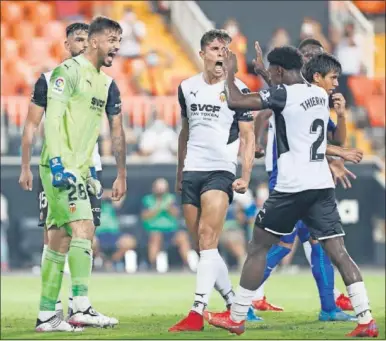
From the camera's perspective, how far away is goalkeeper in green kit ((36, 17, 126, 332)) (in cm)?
1038

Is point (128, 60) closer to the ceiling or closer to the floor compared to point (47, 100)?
closer to the ceiling

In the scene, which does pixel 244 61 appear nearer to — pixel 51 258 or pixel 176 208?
pixel 176 208

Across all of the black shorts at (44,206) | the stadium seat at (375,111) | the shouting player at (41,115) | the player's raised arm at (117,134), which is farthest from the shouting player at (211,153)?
the stadium seat at (375,111)

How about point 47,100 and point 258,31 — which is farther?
point 258,31

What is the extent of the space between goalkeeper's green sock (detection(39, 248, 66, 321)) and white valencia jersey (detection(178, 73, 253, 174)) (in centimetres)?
134

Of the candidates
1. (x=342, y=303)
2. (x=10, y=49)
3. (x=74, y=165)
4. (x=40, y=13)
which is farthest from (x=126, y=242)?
(x=74, y=165)

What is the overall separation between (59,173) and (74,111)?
0.56m

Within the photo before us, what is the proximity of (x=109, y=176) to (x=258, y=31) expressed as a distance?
24.0 ft

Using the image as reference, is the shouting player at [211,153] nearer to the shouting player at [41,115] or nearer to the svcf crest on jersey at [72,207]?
Result: the shouting player at [41,115]

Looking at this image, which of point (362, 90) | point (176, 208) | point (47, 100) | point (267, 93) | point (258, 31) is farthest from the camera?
point (258, 31)

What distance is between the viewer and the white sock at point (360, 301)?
9977 millimetres

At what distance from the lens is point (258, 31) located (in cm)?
2738

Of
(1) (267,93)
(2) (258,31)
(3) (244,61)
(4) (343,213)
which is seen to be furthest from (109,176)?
(1) (267,93)

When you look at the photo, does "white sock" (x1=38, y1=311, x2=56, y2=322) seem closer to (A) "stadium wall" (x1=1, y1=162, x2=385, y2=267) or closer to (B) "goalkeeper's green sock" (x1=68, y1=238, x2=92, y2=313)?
(B) "goalkeeper's green sock" (x1=68, y1=238, x2=92, y2=313)
